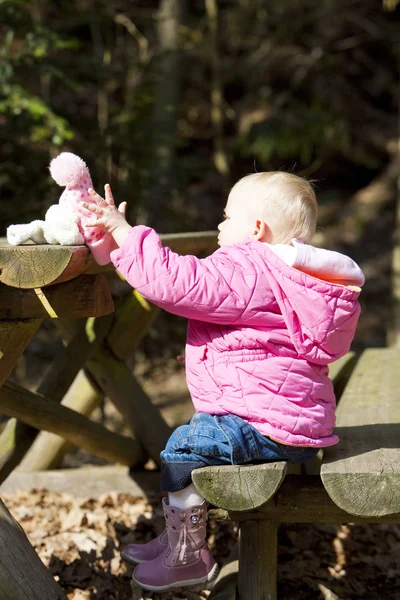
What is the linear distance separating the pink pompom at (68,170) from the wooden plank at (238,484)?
0.96 meters

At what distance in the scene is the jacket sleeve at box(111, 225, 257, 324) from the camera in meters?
2.38

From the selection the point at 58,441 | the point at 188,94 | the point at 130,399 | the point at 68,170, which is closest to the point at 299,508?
the point at 68,170

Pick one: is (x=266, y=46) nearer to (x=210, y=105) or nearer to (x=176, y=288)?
(x=210, y=105)

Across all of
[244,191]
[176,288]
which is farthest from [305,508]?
[244,191]

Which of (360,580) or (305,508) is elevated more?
(305,508)

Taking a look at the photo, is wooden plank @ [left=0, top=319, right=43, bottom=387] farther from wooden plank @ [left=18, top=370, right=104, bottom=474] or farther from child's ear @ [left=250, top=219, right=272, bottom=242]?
wooden plank @ [left=18, top=370, right=104, bottom=474]

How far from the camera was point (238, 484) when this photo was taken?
237 centimetres

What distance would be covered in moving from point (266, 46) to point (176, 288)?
847 cm

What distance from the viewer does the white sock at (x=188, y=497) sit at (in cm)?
255

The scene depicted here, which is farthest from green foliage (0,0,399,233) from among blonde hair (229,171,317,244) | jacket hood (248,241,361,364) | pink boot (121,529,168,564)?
pink boot (121,529,168,564)

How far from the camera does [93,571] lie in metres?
3.28

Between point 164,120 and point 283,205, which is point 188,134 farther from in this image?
point 283,205

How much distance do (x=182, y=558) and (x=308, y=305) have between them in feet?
2.98

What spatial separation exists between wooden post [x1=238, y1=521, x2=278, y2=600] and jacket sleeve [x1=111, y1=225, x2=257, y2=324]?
77cm
